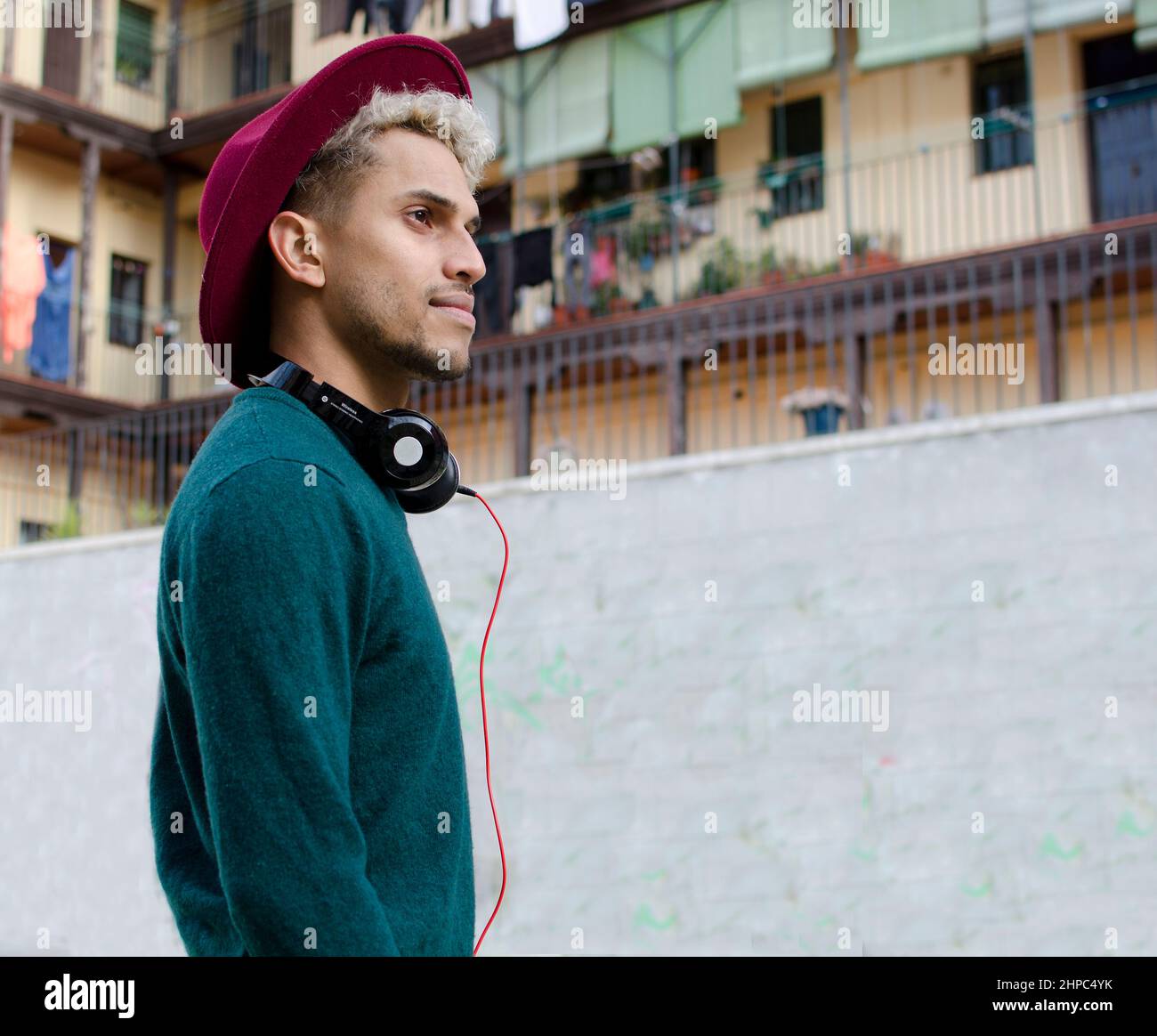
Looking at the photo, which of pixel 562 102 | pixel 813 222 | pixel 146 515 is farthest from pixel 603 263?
pixel 146 515

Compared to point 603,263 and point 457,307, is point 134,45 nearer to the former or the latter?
point 603,263

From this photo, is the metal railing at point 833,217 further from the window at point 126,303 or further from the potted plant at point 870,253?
the window at point 126,303

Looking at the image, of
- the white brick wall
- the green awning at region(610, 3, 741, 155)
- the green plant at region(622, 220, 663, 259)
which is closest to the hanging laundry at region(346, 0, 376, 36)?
the green awning at region(610, 3, 741, 155)

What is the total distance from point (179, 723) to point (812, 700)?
28.3 feet

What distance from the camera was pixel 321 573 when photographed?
174 centimetres

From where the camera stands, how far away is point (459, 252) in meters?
2.16

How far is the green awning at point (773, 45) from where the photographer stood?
16555 mm

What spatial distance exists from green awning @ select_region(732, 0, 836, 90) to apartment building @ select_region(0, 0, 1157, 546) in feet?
0.09

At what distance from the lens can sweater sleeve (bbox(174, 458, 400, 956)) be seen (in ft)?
5.36

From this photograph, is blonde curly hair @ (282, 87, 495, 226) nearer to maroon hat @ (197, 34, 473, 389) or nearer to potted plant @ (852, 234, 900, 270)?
maroon hat @ (197, 34, 473, 389)
